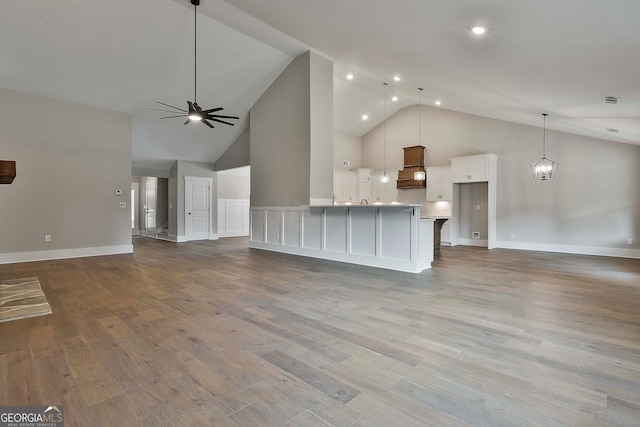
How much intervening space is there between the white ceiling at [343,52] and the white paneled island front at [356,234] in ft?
8.07

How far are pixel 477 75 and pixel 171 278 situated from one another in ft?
18.7

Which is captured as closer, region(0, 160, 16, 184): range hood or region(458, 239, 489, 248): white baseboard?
region(0, 160, 16, 184): range hood

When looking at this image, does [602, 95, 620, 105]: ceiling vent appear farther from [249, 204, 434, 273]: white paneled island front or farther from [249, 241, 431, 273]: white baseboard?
[249, 241, 431, 273]: white baseboard

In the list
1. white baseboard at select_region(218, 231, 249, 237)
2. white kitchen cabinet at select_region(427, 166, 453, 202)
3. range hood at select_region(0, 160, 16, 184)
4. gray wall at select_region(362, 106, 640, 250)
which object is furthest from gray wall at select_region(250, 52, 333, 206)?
range hood at select_region(0, 160, 16, 184)

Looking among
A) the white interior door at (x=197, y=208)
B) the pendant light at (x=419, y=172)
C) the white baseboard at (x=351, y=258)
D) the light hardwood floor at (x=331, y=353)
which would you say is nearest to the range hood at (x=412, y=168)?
the pendant light at (x=419, y=172)

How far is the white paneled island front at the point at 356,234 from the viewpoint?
5.16 m

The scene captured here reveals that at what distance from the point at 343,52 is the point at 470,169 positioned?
500cm

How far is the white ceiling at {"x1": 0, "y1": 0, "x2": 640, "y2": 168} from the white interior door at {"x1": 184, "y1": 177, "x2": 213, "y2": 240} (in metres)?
2.34

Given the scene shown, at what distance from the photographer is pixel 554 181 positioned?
7.82 meters

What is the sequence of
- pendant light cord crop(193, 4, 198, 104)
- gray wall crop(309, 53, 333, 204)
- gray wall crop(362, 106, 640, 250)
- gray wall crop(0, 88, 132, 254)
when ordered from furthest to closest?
gray wall crop(362, 106, 640, 250) < gray wall crop(309, 53, 333, 204) < gray wall crop(0, 88, 132, 254) < pendant light cord crop(193, 4, 198, 104)

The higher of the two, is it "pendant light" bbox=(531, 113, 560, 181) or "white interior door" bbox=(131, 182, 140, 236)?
"pendant light" bbox=(531, 113, 560, 181)

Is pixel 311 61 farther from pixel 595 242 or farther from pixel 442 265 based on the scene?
pixel 595 242

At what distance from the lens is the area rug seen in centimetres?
312

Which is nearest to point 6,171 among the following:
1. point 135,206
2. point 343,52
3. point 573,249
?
point 343,52
